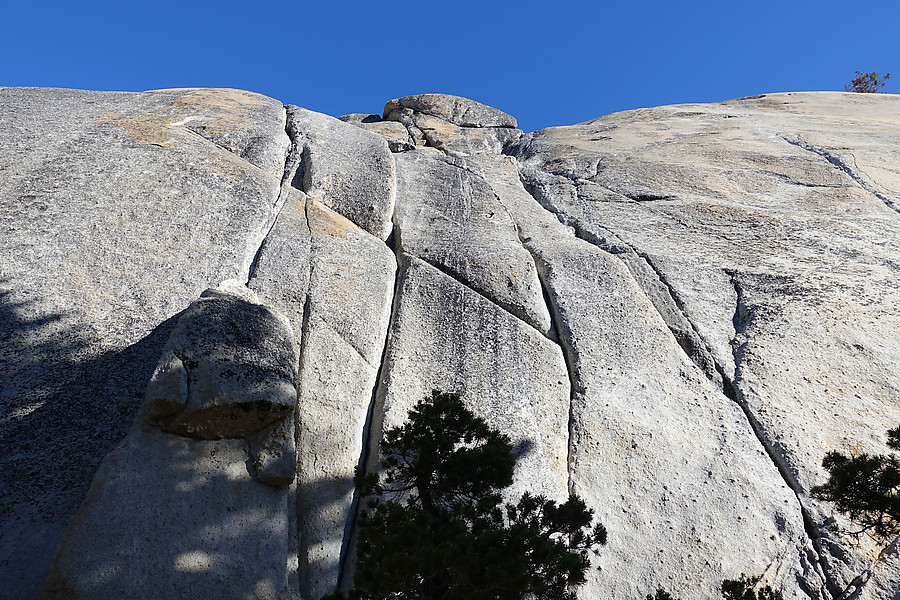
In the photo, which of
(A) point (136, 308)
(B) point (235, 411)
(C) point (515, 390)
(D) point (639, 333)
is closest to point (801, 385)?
(D) point (639, 333)

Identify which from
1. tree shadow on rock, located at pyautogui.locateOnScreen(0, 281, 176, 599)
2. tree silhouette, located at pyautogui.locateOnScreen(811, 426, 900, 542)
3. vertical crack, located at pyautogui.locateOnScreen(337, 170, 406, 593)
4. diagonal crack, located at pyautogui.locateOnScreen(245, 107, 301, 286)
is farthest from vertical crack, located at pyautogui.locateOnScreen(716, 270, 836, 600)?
tree shadow on rock, located at pyautogui.locateOnScreen(0, 281, 176, 599)

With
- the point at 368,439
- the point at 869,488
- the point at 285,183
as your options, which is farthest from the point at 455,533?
the point at 285,183

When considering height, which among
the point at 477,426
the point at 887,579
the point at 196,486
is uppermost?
the point at 477,426

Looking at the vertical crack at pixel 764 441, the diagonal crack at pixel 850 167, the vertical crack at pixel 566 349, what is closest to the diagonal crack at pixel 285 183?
the vertical crack at pixel 566 349

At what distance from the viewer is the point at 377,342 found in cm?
636

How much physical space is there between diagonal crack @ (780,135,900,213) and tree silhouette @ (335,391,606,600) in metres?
8.00

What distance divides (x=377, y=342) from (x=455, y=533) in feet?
10.0

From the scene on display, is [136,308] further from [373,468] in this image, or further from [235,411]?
[373,468]

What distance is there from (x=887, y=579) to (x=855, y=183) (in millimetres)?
7101

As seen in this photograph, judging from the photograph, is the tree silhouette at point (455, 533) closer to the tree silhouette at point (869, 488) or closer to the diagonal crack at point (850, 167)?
the tree silhouette at point (869, 488)

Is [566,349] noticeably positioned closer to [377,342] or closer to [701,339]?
[701,339]

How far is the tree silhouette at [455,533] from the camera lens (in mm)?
3330

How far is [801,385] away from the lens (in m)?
6.25

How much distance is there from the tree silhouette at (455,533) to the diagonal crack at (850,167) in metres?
8.00
